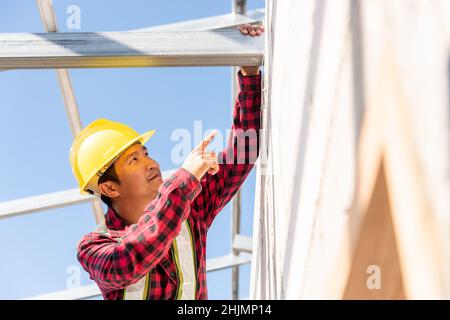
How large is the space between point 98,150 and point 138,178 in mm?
289

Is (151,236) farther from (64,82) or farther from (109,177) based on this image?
(64,82)

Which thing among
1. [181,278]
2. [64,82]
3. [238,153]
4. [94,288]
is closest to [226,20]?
[64,82]

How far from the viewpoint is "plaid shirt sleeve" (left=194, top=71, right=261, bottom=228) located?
2.41m

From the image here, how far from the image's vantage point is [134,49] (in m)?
2.34

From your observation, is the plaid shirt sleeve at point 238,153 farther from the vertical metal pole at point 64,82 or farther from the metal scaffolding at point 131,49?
the vertical metal pole at point 64,82

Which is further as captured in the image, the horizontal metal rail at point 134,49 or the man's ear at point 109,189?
the man's ear at point 109,189

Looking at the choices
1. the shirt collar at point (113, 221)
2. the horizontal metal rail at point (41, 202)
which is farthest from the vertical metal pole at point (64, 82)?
the shirt collar at point (113, 221)

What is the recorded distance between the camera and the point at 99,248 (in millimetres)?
2266

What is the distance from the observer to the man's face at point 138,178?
8.55 ft

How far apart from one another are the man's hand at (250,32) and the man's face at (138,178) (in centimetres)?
59

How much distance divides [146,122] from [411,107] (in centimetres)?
450

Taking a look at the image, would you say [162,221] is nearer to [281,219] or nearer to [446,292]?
[281,219]

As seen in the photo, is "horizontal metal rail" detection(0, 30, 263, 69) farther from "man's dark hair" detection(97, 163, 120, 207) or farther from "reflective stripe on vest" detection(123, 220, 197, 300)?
"reflective stripe on vest" detection(123, 220, 197, 300)

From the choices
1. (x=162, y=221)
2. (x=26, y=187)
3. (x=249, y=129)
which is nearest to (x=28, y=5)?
(x=26, y=187)
